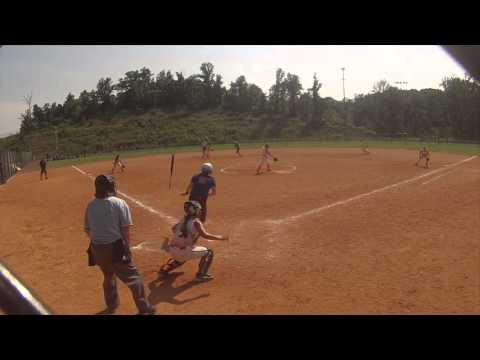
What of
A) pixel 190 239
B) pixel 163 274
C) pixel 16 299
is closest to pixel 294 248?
pixel 190 239

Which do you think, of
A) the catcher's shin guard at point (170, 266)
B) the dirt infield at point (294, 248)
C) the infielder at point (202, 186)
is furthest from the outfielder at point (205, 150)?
the catcher's shin guard at point (170, 266)

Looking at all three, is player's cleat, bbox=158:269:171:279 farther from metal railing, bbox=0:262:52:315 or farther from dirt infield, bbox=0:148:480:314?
metal railing, bbox=0:262:52:315

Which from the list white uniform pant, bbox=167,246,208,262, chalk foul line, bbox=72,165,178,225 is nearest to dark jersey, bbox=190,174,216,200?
white uniform pant, bbox=167,246,208,262

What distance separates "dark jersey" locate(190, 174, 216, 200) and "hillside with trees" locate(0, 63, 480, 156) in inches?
2055

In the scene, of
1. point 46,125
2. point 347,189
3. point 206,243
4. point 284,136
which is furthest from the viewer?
point 46,125

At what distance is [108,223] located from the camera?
6.00 m

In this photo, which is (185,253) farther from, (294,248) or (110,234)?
(294,248)

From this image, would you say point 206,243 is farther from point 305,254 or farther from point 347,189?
point 347,189

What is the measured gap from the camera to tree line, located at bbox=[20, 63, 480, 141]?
73062 mm

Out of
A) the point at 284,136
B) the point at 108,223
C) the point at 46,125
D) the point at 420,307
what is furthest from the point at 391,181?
the point at 46,125

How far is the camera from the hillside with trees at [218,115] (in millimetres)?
68688

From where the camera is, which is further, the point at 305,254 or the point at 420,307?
the point at 305,254
